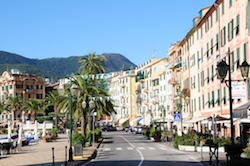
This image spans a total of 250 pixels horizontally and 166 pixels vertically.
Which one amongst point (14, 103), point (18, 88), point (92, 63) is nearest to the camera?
point (92, 63)

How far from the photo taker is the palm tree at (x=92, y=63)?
99750mm

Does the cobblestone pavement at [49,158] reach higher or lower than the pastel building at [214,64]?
lower

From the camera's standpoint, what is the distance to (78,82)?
6056 centimetres

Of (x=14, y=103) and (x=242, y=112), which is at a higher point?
(x=14, y=103)

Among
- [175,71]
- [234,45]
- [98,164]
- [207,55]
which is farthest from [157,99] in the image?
[98,164]

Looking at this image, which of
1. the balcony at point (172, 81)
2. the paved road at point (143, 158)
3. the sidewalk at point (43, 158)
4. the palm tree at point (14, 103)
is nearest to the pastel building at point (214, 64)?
the balcony at point (172, 81)

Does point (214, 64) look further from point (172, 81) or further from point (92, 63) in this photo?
point (92, 63)

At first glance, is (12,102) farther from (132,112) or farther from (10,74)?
(132,112)

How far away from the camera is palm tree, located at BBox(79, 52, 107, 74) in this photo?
327 feet

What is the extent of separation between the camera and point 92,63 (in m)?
100

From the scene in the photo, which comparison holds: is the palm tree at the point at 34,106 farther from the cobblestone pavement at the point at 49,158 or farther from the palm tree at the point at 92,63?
the cobblestone pavement at the point at 49,158

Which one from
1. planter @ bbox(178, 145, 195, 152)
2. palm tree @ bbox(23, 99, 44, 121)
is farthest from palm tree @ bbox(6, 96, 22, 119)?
planter @ bbox(178, 145, 195, 152)

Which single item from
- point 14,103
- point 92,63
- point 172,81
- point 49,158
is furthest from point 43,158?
point 14,103

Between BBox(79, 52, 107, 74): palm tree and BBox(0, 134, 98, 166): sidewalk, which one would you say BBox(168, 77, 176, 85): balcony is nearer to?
BBox(79, 52, 107, 74): palm tree
